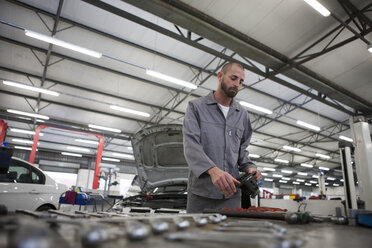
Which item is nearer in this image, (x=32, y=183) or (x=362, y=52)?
(x=32, y=183)

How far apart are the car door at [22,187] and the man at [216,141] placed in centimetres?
423

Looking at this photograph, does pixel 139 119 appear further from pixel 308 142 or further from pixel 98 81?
pixel 308 142

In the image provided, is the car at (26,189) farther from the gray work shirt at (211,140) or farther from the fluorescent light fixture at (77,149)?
the fluorescent light fixture at (77,149)

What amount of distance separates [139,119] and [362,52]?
9131mm

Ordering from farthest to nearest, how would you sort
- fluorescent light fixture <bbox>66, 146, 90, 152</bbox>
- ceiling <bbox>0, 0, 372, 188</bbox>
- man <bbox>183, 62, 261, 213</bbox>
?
fluorescent light fixture <bbox>66, 146, 90, 152</bbox>
ceiling <bbox>0, 0, 372, 188</bbox>
man <bbox>183, 62, 261, 213</bbox>

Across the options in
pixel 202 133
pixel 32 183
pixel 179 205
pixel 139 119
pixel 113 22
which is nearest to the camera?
pixel 202 133

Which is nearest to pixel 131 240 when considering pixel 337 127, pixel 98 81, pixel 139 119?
pixel 98 81

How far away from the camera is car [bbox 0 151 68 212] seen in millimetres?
4281

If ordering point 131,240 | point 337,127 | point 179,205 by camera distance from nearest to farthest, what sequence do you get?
1. point 131,240
2. point 179,205
3. point 337,127

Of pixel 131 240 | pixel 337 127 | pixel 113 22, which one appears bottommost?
pixel 131 240

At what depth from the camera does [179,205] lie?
2.93m

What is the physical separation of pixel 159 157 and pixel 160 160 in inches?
2.3

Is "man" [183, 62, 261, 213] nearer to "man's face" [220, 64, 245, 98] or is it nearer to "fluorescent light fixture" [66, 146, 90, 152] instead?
"man's face" [220, 64, 245, 98]

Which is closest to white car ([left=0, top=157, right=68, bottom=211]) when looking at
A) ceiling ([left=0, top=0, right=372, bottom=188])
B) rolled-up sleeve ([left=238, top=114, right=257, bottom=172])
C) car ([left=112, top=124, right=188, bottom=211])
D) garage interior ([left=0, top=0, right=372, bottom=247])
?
garage interior ([left=0, top=0, right=372, bottom=247])
